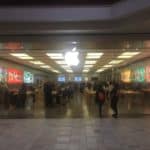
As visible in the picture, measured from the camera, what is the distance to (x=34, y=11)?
11312 millimetres

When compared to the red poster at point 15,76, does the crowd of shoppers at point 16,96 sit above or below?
below

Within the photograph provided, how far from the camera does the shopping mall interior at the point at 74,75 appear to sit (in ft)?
34.9

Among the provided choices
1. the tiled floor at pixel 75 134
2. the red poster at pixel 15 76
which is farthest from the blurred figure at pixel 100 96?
the red poster at pixel 15 76

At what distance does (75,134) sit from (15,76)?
6.88 m

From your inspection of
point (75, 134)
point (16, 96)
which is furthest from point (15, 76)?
point (75, 134)

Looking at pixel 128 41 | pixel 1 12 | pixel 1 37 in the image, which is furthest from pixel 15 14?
pixel 128 41

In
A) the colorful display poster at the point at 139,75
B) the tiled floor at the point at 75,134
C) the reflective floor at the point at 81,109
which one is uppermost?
the colorful display poster at the point at 139,75

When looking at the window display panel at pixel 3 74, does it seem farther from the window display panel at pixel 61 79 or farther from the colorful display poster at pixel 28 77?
the window display panel at pixel 61 79

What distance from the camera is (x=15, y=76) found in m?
16.9

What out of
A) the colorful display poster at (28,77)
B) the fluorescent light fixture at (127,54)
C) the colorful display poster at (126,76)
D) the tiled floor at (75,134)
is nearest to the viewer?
the tiled floor at (75,134)

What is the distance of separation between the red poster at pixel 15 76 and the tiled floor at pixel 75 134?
2.44 metres

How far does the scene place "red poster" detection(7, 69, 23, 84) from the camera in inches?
653

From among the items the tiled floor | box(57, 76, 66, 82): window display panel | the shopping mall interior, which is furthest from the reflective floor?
the tiled floor

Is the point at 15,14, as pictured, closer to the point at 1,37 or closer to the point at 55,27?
the point at 55,27
